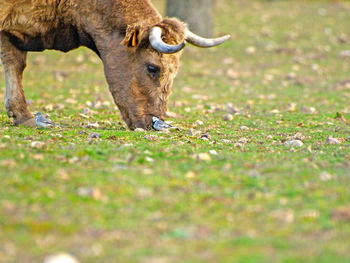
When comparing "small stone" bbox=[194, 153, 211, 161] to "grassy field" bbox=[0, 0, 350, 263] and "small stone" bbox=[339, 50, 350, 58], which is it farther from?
"small stone" bbox=[339, 50, 350, 58]

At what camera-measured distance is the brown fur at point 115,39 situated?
805 cm

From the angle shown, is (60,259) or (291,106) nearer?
(60,259)

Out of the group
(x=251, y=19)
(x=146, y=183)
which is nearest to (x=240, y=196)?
(x=146, y=183)

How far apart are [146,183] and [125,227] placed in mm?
859

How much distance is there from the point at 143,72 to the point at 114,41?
638mm

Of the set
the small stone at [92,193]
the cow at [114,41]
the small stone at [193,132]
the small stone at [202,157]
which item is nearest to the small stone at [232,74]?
the cow at [114,41]

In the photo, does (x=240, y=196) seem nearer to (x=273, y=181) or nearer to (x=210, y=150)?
(x=273, y=181)

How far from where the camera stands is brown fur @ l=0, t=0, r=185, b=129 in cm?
805

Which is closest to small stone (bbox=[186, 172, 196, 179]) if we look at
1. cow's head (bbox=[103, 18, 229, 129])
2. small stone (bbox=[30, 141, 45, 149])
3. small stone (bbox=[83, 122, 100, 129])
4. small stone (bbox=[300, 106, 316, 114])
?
small stone (bbox=[30, 141, 45, 149])

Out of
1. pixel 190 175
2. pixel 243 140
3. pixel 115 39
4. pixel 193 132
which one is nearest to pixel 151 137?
pixel 193 132

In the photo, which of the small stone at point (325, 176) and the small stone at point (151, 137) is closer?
the small stone at point (325, 176)

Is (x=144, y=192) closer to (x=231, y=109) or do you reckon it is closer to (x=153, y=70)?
(x=153, y=70)

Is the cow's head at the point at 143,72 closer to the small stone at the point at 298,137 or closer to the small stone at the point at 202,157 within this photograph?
the small stone at the point at 298,137

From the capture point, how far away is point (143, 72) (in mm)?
8148
